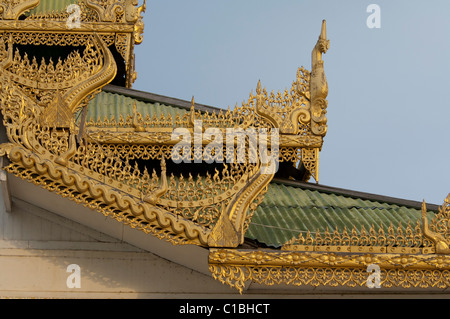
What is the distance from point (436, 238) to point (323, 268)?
1368 millimetres

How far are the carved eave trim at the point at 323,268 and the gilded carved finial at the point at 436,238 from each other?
9 cm

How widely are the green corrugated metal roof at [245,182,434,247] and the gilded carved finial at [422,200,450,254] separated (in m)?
0.80

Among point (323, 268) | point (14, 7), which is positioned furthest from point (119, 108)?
point (323, 268)

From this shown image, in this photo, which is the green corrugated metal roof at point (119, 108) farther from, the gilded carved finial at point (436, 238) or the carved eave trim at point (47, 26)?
the gilded carved finial at point (436, 238)

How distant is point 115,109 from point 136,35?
2.33 meters

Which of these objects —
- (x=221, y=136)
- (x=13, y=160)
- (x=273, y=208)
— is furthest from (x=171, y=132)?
(x=13, y=160)

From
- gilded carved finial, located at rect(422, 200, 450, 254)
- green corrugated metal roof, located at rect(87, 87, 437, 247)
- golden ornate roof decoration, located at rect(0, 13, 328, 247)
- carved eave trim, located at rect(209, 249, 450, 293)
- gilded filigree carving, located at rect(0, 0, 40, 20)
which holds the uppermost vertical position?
gilded filigree carving, located at rect(0, 0, 40, 20)

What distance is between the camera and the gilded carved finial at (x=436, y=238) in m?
12.2

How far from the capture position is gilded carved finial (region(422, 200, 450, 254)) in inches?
479

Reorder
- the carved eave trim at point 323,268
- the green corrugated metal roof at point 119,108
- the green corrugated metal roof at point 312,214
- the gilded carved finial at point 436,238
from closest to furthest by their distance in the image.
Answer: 1. the carved eave trim at point 323,268
2. the gilded carved finial at point 436,238
3. the green corrugated metal roof at point 312,214
4. the green corrugated metal roof at point 119,108

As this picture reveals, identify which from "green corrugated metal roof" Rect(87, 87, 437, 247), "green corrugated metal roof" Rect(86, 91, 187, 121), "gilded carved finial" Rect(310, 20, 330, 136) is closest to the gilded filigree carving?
"green corrugated metal roof" Rect(86, 91, 187, 121)

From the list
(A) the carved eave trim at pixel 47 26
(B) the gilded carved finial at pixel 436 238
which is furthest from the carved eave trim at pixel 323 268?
(A) the carved eave trim at pixel 47 26

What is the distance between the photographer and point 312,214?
13.3 meters

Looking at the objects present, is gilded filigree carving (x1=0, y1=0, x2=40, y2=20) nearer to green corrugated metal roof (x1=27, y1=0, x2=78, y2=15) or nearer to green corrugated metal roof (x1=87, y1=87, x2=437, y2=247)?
green corrugated metal roof (x1=27, y1=0, x2=78, y2=15)
